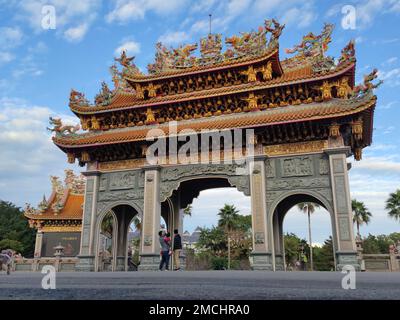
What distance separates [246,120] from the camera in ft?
48.5

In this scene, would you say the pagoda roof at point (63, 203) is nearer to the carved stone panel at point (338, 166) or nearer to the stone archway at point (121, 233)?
the stone archway at point (121, 233)

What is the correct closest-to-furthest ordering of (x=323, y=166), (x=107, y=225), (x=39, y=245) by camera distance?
(x=323, y=166) → (x=39, y=245) → (x=107, y=225)

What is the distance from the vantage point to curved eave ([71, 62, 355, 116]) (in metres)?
14.6

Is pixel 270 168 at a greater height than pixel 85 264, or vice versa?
pixel 270 168

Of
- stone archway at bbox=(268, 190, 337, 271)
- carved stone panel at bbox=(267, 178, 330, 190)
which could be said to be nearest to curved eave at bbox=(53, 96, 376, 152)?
carved stone panel at bbox=(267, 178, 330, 190)

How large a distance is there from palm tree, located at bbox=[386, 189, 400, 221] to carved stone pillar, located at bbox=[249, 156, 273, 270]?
2861 cm

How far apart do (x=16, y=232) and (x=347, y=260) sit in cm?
4195

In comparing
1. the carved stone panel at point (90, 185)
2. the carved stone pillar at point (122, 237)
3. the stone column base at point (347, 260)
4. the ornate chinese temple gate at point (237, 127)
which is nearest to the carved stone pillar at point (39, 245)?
the carved stone pillar at point (122, 237)

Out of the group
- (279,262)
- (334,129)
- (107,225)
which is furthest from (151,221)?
(107,225)

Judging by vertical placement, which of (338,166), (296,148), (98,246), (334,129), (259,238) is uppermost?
(334,129)

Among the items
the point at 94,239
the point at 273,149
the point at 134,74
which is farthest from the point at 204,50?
the point at 94,239

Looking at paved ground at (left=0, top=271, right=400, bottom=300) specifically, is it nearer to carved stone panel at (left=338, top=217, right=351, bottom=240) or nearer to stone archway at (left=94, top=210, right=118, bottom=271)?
carved stone panel at (left=338, top=217, right=351, bottom=240)

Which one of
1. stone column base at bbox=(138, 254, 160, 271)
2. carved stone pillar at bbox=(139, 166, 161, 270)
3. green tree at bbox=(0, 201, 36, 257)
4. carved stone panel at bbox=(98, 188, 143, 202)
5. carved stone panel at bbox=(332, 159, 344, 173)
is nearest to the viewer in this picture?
carved stone panel at bbox=(332, 159, 344, 173)

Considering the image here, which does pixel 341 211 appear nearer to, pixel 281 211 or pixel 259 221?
pixel 259 221
